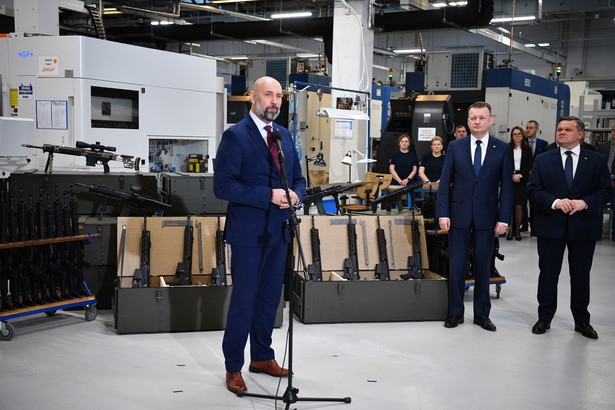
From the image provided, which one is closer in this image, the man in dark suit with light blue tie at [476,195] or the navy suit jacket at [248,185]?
the navy suit jacket at [248,185]

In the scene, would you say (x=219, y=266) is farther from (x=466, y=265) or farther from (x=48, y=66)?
(x=48, y=66)

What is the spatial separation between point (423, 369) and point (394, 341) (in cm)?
50

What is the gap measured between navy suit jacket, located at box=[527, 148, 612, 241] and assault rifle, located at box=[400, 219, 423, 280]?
98 cm

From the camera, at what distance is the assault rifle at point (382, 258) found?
4.62m

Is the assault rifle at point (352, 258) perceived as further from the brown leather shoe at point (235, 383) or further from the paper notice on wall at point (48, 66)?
the paper notice on wall at point (48, 66)

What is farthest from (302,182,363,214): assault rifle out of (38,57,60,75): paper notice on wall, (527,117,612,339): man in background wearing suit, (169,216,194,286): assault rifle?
(38,57,60,75): paper notice on wall

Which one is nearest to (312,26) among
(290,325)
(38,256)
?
(38,256)

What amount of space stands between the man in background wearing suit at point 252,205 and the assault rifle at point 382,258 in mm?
1762

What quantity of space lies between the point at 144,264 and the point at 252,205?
1681 millimetres

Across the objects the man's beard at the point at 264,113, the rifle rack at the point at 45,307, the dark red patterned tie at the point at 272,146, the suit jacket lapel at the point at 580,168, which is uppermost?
the man's beard at the point at 264,113

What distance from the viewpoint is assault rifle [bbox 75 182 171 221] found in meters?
4.29

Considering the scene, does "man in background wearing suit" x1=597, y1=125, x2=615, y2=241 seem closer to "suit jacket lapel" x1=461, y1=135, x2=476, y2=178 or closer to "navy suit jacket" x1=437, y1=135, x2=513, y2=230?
"navy suit jacket" x1=437, y1=135, x2=513, y2=230

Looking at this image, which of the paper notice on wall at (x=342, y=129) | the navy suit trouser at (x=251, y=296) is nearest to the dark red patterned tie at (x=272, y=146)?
the navy suit trouser at (x=251, y=296)

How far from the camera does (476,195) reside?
405cm
